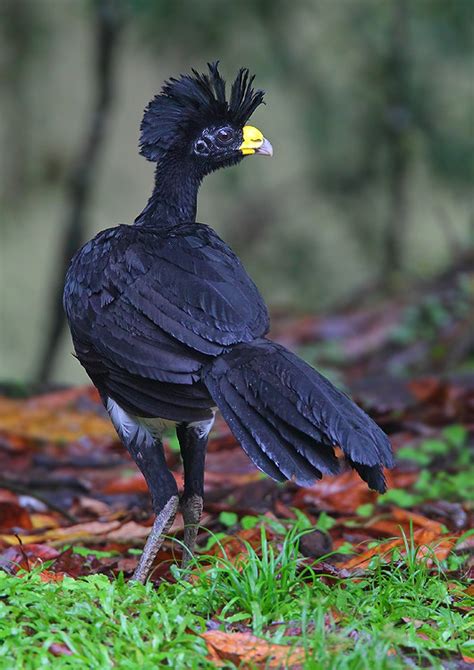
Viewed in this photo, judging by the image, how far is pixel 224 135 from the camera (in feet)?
14.9

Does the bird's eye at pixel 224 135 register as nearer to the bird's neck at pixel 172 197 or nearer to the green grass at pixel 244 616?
the bird's neck at pixel 172 197

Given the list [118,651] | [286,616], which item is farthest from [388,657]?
[118,651]

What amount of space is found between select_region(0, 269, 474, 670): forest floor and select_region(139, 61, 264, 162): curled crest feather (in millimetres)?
1657

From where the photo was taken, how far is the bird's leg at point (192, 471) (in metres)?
4.05

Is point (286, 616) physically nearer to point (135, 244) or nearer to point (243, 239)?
point (135, 244)

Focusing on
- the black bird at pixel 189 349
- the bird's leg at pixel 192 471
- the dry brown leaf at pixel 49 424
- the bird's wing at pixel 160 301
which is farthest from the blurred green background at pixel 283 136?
the bird's leg at pixel 192 471

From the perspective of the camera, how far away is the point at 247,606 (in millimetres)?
3238

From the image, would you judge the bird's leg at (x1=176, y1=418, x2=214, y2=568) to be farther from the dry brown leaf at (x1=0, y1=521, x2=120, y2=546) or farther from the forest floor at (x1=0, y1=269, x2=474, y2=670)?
the dry brown leaf at (x1=0, y1=521, x2=120, y2=546)

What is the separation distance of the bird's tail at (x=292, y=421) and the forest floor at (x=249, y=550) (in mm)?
289

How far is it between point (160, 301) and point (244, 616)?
118cm

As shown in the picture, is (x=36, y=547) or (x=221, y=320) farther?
(x=36, y=547)

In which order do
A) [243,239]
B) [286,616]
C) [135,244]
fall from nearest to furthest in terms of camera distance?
[286,616] < [135,244] < [243,239]

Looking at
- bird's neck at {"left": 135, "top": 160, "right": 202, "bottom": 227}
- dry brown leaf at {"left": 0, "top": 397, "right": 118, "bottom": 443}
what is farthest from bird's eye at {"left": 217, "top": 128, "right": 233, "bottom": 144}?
dry brown leaf at {"left": 0, "top": 397, "right": 118, "bottom": 443}

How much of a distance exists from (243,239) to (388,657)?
1076 cm
